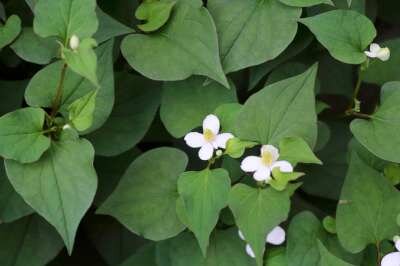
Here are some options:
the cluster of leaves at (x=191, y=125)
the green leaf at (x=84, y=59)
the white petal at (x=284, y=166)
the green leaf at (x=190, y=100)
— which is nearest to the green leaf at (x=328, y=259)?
the cluster of leaves at (x=191, y=125)

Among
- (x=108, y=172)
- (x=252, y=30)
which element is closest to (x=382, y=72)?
(x=252, y=30)

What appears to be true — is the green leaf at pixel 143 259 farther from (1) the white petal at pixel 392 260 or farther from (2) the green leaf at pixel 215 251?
(1) the white petal at pixel 392 260

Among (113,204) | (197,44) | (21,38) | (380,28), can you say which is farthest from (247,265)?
(380,28)

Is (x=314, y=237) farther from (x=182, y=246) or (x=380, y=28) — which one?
(x=380, y=28)

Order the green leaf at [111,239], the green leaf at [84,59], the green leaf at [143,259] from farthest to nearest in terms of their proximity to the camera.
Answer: the green leaf at [111,239]
the green leaf at [143,259]
the green leaf at [84,59]

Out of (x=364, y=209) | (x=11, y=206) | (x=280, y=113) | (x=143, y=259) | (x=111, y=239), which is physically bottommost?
(x=111, y=239)

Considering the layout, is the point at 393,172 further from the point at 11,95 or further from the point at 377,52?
the point at 11,95

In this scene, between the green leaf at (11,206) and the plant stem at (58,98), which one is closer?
the plant stem at (58,98)
